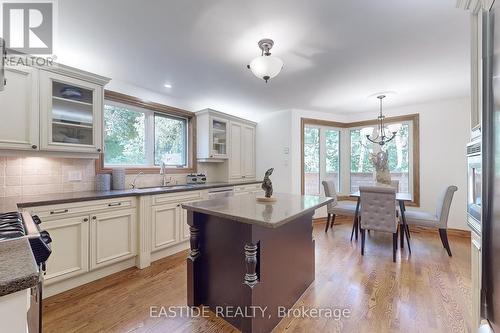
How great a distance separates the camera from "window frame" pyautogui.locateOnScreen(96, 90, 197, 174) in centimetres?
301

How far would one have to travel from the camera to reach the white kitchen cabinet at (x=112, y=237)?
7.54 feet

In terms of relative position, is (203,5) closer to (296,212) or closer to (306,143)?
(296,212)

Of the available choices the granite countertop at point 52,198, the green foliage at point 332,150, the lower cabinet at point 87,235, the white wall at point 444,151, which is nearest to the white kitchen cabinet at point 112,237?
the lower cabinet at point 87,235

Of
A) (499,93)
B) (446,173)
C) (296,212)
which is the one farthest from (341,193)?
(499,93)

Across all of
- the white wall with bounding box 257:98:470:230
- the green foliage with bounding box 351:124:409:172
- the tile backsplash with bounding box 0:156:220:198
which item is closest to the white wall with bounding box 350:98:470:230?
the white wall with bounding box 257:98:470:230

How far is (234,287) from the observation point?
1.74 metres

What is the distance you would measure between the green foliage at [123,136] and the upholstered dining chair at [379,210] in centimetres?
325

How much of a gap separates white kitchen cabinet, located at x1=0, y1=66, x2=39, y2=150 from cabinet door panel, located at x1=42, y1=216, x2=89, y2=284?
30.5 inches

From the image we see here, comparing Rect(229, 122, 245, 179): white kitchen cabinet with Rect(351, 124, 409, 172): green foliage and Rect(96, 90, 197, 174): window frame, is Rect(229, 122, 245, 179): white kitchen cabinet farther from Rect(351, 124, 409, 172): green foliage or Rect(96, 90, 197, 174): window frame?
Rect(351, 124, 409, 172): green foliage

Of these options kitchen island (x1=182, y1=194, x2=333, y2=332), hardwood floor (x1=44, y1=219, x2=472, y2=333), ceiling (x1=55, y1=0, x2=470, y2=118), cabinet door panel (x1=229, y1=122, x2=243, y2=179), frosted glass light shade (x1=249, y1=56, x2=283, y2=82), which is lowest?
hardwood floor (x1=44, y1=219, x2=472, y2=333)

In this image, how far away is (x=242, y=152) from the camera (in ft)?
15.3

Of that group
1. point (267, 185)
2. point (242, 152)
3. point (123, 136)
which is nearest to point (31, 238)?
point (267, 185)

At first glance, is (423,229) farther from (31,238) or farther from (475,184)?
(31,238)

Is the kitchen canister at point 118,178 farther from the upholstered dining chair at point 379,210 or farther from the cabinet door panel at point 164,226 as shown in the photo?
the upholstered dining chair at point 379,210
